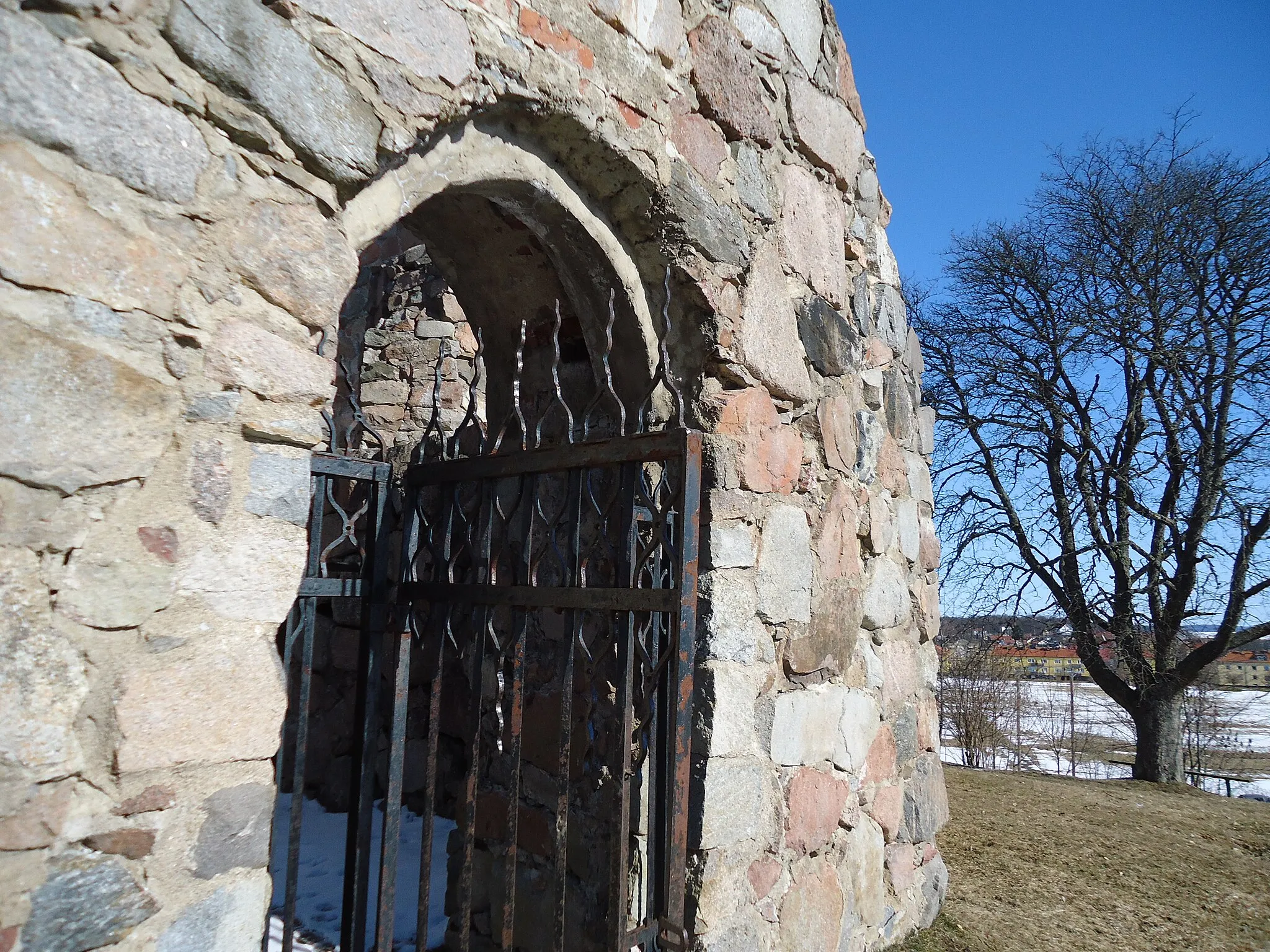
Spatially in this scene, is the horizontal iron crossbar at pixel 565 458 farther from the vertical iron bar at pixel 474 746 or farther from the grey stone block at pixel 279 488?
the grey stone block at pixel 279 488

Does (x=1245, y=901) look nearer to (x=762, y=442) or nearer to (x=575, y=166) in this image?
(x=762, y=442)

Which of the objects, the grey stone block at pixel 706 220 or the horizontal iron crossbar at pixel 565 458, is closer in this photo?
the horizontal iron crossbar at pixel 565 458

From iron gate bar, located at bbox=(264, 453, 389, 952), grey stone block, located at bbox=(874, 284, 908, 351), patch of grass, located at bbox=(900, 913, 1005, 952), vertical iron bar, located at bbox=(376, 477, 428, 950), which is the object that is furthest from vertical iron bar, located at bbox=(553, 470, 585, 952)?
grey stone block, located at bbox=(874, 284, 908, 351)

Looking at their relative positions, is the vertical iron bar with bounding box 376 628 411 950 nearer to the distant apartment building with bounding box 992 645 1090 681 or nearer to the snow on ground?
the snow on ground

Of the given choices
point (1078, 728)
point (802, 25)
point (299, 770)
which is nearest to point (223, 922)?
point (299, 770)

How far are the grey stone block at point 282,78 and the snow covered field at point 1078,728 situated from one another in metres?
10.5

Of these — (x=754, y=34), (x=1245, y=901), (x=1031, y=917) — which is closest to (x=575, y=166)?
(x=754, y=34)

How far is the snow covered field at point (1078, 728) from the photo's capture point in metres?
10.9

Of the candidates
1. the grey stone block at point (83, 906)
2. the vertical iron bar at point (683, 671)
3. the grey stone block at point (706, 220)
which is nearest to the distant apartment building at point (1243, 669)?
the grey stone block at point (706, 220)

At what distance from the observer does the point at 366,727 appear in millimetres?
1966

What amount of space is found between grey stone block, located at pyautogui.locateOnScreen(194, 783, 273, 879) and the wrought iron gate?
0.49m

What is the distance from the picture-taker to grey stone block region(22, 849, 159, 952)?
96 centimetres

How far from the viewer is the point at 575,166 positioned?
6.39 ft

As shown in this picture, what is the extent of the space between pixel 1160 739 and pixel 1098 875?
535 cm
